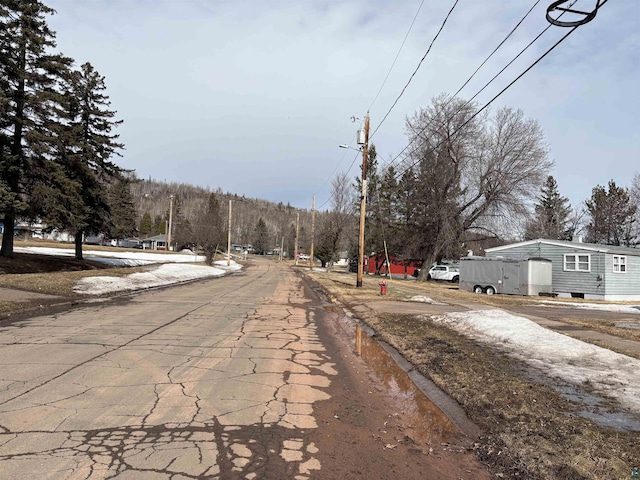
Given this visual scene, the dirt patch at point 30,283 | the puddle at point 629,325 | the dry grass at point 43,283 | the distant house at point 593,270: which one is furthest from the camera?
the distant house at point 593,270

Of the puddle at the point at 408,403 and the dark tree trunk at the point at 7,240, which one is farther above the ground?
the dark tree trunk at the point at 7,240

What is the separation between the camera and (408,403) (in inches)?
219

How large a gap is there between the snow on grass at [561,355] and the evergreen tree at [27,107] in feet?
70.6

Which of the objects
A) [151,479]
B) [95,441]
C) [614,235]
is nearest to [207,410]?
[95,441]

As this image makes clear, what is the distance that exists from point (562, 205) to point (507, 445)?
68.7 metres

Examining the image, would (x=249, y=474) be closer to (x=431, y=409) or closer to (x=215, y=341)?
(x=431, y=409)

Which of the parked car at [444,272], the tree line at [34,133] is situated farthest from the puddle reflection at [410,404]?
the parked car at [444,272]

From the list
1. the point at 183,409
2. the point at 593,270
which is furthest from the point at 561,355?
the point at 593,270

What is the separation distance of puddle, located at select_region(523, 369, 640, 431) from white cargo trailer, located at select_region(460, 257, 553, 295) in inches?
912

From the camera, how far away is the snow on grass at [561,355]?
5.94 metres

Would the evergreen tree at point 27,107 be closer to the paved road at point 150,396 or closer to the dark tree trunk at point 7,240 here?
the dark tree trunk at point 7,240

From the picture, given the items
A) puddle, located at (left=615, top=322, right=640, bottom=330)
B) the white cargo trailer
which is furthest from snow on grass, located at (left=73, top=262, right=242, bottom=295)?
the white cargo trailer

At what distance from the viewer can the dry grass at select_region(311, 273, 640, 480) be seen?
3656 mm

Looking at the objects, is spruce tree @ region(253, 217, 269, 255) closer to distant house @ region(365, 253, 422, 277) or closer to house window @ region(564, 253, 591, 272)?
distant house @ region(365, 253, 422, 277)
